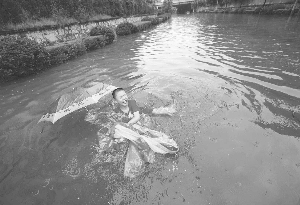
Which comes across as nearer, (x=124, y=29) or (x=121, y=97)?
(x=121, y=97)

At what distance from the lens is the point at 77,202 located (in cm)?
285

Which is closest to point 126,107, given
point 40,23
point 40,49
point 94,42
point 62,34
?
point 40,49

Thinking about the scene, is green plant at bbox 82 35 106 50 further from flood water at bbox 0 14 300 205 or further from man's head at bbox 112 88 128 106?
man's head at bbox 112 88 128 106

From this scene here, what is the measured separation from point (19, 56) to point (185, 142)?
7764 mm

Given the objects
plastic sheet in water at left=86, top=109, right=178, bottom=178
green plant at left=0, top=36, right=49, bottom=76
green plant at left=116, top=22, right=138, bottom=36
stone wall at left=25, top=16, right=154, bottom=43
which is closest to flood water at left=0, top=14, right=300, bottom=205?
plastic sheet in water at left=86, top=109, right=178, bottom=178

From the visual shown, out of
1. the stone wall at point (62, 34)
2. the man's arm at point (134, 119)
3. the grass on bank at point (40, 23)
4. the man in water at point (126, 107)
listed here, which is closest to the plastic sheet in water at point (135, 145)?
the man's arm at point (134, 119)

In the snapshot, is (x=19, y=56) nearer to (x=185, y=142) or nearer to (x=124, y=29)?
(x=185, y=142)

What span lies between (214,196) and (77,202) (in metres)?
2.29

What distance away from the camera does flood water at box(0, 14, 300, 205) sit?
288 centimetres

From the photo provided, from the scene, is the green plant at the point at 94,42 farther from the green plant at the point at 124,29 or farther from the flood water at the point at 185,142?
the green plant at the point at 124,29

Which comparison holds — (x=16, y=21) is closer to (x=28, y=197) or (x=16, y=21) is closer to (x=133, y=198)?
(x=28, y=197)

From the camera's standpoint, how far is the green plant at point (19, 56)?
6898mm

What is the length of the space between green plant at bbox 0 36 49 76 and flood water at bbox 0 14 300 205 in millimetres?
525

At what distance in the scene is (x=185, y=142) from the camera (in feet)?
12.7
